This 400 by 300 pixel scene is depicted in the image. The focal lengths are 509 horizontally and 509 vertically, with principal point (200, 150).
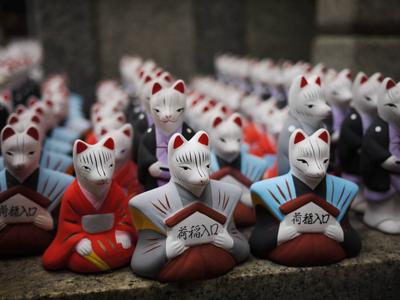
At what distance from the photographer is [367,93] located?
2602 millimetres

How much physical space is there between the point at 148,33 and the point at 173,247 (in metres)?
4.69

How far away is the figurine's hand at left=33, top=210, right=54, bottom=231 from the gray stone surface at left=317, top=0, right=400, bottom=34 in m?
2.68

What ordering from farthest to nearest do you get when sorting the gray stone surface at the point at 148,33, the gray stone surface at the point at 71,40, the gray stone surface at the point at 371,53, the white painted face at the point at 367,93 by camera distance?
the gray stone surface at the point at 148,33 → the gray stone surface at the point at 71,40 → the gray stone surface at the point at 371,53 → the white painted face at the point at 367,93

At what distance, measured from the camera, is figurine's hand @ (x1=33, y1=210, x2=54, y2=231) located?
2189mm

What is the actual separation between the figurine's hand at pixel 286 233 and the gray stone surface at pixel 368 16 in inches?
88.7

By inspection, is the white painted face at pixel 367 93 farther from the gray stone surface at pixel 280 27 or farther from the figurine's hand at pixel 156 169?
the gray stone surface at pixel 280 27

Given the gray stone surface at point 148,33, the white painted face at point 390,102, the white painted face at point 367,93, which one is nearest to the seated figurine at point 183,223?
the white painted face at point 390,102

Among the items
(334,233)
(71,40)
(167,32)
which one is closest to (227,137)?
(334,233)

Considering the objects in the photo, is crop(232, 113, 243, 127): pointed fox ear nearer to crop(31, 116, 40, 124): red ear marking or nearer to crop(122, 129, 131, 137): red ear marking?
crop(122, 129, 131, 137): red ear marking

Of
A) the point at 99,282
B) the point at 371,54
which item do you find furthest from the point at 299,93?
the point at 371,54

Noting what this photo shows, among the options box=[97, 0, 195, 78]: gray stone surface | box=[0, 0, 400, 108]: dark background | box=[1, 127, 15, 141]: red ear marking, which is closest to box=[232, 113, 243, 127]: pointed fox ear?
box=[1, 127, 15, 141]: red ear marking

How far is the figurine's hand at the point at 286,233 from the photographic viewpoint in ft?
6.75

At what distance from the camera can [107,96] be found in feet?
13.0

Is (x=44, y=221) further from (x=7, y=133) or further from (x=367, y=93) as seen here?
(x=367, y=93)
